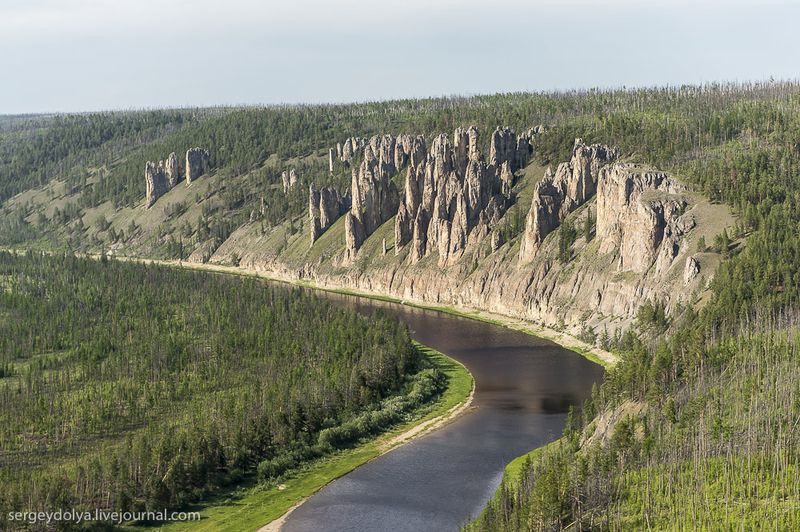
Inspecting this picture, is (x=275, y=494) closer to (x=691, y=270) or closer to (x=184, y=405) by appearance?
(x=184, y=405)

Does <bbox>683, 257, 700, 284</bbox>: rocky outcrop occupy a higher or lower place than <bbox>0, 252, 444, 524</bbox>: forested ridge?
higher

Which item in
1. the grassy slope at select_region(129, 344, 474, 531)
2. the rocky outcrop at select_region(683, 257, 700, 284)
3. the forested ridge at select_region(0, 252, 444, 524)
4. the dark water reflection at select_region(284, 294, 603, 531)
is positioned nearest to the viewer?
the grassy slope at select_region(129, 344, 474, 531)

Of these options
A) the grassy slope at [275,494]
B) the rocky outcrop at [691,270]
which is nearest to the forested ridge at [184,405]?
the grassy slope at [275,494]

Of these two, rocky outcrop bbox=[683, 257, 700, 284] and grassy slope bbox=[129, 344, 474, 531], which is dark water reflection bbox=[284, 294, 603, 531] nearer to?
grassy slope bbox=[129, 344, 474, 531]

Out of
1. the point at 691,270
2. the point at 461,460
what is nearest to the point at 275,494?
the point at 461,460

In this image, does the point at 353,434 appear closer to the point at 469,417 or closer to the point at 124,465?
the point at 469,417

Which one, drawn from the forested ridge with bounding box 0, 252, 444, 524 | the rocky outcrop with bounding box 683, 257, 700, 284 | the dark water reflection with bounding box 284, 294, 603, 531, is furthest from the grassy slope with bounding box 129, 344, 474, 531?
the rocky outcrop with bounding box 683, 257, 700, 284
